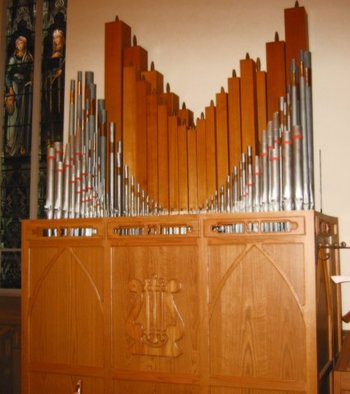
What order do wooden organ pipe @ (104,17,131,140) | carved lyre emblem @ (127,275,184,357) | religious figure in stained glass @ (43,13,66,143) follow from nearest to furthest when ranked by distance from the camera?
carved lyre emblem @ (127,275,184,357) < wooden organ pipe @ (104,17,131,140) < religious figure in stained glass @ (43,13,66,143)

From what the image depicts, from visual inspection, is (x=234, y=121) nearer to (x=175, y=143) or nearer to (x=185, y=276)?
(x=175, y=143)

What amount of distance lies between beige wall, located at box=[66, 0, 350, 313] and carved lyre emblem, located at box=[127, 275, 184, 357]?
5.35 feet

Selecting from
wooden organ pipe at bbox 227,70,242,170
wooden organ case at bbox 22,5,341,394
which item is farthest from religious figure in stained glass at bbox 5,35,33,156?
wooden organ pipe at bbox 227,70,242,170

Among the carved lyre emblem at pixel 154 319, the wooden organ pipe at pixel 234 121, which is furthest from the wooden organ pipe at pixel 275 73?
the carved lyre emblem at pixel 154 319

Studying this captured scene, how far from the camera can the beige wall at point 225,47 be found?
5.36 metres

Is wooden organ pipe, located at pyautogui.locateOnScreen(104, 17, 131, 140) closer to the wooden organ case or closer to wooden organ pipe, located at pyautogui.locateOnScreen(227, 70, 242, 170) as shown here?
the wooden organ case

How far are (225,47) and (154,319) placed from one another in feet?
8.96

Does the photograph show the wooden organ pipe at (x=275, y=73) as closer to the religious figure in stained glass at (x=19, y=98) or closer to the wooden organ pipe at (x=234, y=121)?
the wooden organ pipe at (x=234, y=121)

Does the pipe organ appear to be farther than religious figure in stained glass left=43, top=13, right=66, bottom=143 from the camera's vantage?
No

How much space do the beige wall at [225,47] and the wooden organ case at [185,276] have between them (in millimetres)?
313

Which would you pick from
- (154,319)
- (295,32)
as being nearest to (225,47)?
(295,32)

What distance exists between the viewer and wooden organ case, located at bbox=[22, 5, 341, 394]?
4.30 meters

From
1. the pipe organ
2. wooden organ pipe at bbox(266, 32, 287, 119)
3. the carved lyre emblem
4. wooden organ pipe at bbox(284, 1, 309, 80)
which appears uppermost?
wooden organ pipe at bbox(284, 1, 309, 80)

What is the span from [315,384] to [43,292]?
2.31m
